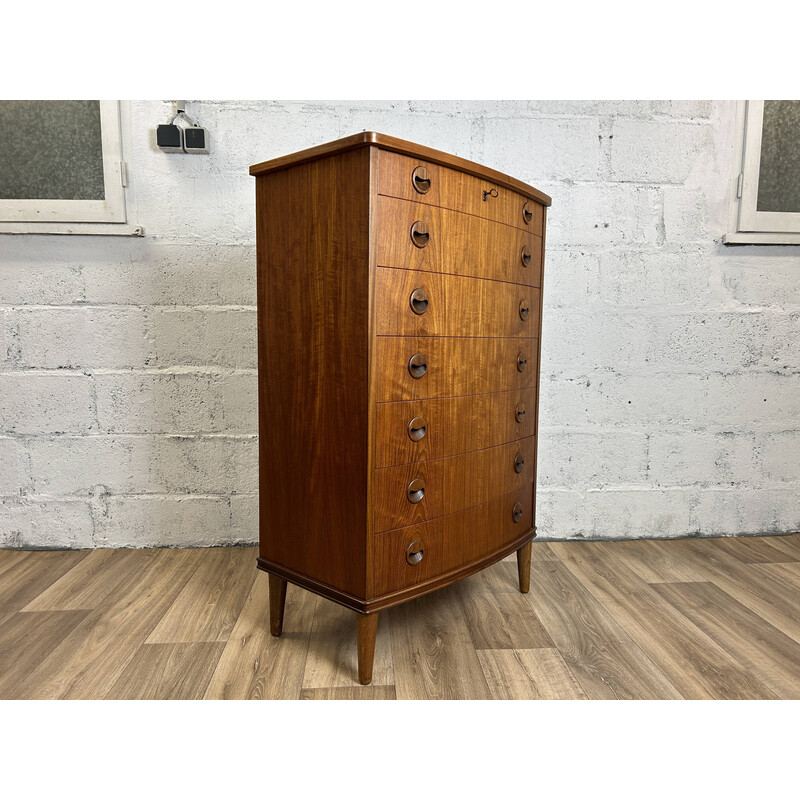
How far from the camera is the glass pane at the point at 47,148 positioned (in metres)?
2.09

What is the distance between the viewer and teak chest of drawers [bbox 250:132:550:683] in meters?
1.29

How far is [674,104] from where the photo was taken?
223cm

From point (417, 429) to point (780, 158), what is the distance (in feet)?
6.60

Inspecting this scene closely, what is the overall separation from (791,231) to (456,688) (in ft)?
7.21

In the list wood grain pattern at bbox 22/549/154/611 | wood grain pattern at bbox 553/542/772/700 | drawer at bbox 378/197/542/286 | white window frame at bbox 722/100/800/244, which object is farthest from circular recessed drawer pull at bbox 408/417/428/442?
white window frame at bbox 722/100/800/244

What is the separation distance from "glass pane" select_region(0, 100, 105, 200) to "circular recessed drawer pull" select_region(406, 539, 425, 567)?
71.2 inches

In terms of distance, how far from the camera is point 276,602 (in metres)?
1.61

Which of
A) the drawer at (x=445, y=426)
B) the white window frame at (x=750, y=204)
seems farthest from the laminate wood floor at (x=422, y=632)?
the white window frame at (x=750, y=204)

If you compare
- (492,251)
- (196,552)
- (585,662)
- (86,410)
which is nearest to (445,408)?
(492,251)

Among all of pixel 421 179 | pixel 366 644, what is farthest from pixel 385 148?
pixel 366 644

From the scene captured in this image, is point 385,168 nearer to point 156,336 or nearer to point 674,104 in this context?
point 156,336

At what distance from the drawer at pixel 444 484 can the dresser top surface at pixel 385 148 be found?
0.72m

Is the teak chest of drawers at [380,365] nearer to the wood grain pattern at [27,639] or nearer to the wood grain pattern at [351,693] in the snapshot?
the wood grain pattern at [351,693]

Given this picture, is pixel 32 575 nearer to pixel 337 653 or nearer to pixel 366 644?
pixel 337 653
